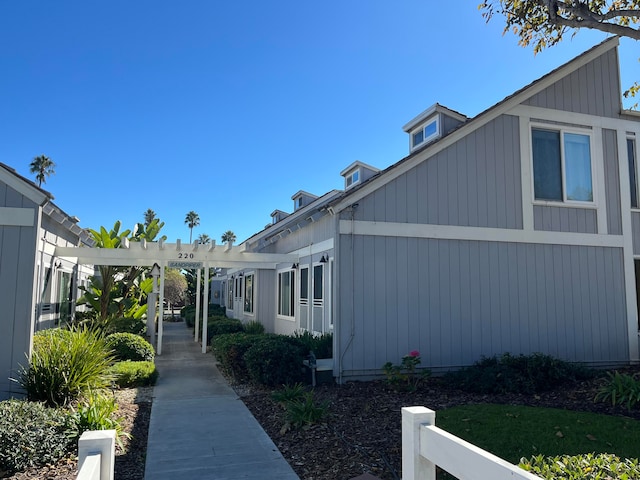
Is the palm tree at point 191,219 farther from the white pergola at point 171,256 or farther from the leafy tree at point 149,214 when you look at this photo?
the white pergola at point 171,256

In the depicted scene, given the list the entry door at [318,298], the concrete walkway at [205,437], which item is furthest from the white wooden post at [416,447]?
the entry door at [318,298]

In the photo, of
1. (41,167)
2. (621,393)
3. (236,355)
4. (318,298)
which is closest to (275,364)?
(236,355)

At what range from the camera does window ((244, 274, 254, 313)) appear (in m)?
20.4

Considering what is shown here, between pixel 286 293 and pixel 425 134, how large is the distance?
23.5 ft

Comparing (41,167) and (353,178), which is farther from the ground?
(41,167)

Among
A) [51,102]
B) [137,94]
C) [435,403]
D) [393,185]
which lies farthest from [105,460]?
[51,102]

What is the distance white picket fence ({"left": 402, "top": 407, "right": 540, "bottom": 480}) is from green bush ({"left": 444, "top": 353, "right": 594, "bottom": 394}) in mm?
6385

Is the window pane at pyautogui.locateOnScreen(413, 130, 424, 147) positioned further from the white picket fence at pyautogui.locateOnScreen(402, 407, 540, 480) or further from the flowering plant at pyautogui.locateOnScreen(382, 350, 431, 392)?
the white picket fence at pyautogui.locateOnScreen(402, 407, 540, 480)

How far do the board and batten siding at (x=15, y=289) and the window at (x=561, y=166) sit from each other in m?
10.8

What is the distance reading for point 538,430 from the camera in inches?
237

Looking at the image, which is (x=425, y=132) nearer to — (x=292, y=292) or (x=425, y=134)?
(x=425, y=134)

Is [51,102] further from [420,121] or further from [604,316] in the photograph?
[604,316]

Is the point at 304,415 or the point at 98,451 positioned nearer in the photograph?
the point at 98,451

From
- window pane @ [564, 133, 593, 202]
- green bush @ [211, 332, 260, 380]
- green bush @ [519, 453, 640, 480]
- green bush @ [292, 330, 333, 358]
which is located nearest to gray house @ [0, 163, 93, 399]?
green bush @ [211, 332, 260, 380]
